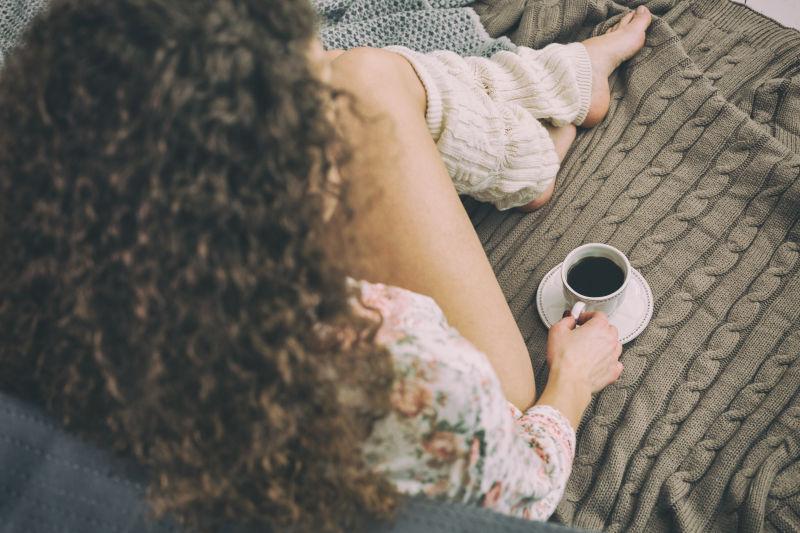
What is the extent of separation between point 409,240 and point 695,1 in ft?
2.71

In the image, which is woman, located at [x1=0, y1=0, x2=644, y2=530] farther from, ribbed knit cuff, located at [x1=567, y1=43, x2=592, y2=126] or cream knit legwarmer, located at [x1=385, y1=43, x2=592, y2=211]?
ribbed knit cuff, located at [x1=567, y1=43, x2=592, y2=126]

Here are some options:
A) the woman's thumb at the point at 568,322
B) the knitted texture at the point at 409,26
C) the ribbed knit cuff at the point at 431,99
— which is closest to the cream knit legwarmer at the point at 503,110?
the ribbed knit cuff at the point at 431,99

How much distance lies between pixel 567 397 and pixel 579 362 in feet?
0.16

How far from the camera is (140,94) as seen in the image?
503 millimetres

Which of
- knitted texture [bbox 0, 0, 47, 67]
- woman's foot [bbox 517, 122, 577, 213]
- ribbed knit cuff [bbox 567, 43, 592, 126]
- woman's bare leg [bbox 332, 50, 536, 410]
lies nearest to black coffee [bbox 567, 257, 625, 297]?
woman's bare leg [bbox 332, 50, 536, 410]

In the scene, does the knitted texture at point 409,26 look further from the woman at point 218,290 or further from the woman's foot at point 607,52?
the woman at point 218,290

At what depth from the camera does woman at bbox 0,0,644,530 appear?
1.65ft

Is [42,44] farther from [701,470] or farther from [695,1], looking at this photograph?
[695,1]

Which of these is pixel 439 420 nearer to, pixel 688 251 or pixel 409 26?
pixel 688 251

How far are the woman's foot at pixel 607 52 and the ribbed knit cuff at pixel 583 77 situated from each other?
17 mm

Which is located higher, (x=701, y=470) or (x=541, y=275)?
(x=541, y=275)

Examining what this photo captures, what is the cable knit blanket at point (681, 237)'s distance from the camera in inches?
35.0

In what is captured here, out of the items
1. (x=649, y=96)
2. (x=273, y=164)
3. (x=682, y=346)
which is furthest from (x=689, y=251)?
(x=273, y=164)

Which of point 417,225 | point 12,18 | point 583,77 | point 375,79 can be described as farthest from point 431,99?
point 12,18
